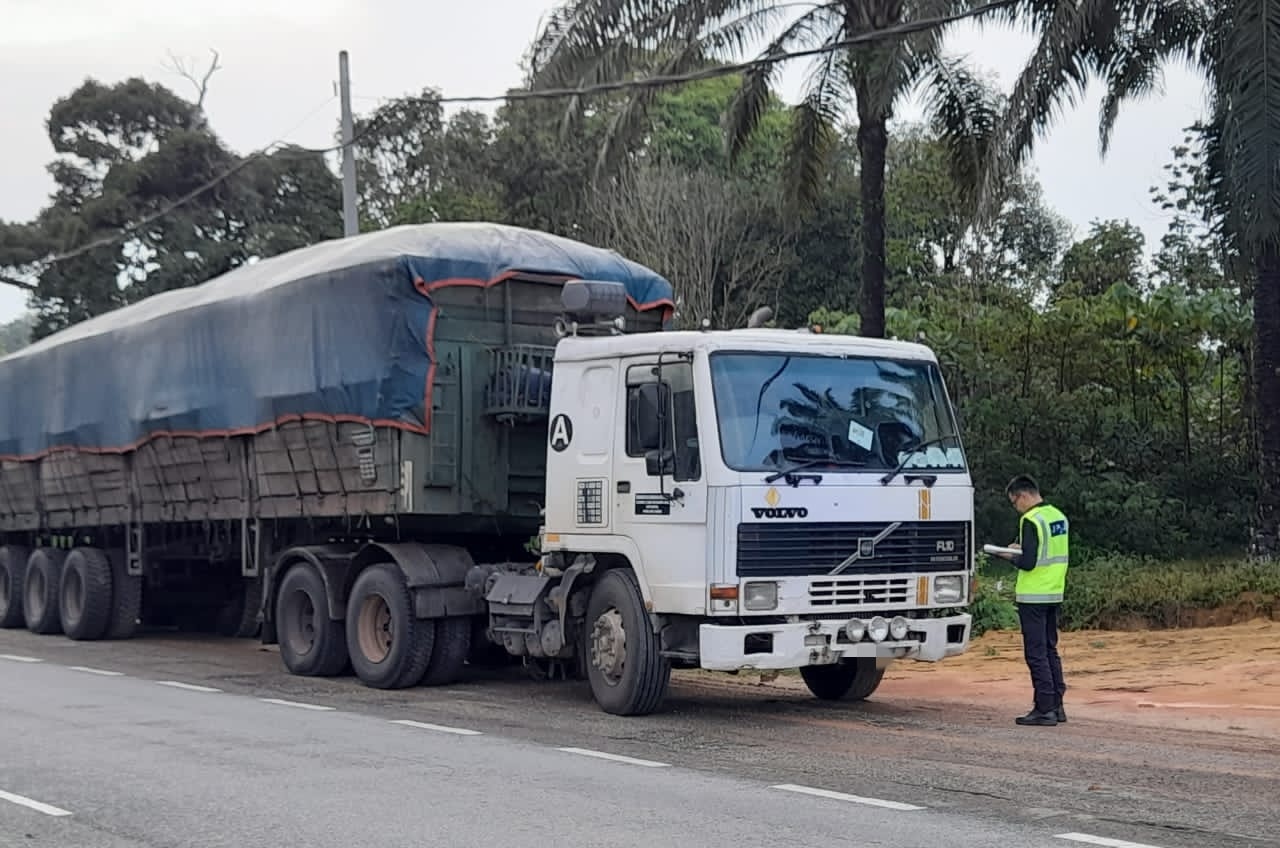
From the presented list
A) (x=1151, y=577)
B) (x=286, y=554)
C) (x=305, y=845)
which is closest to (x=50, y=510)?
(x=286, y=554)

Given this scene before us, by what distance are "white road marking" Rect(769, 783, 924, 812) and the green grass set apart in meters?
9.31

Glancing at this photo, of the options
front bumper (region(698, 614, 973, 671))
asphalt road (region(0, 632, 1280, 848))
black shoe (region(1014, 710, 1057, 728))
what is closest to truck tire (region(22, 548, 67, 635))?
asphalt road (region(0, 632, 1280, 848))

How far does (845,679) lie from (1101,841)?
5.71 m

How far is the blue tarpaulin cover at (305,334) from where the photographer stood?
13.9 metres

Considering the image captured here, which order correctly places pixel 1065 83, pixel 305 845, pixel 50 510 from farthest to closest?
pixel 50 510
pixel 1065 83
pixel 305 845

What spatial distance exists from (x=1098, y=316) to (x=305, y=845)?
18.7 m

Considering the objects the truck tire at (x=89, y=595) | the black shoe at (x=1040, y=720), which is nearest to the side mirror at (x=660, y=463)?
the black shoe at (x=1040, y=720)

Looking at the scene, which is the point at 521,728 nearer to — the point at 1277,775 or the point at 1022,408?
the point at 1277,775

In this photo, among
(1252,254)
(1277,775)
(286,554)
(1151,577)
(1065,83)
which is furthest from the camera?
(1065,83)

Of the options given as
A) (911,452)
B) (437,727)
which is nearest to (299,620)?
(437,727)

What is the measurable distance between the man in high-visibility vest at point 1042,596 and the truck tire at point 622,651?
8.31 ft

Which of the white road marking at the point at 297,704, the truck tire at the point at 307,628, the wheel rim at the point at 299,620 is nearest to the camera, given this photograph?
the white road marking at the point at 297,704

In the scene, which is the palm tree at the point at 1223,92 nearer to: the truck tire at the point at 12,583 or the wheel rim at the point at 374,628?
the wheel rim at the point at 374,628

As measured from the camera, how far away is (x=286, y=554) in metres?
15.6
